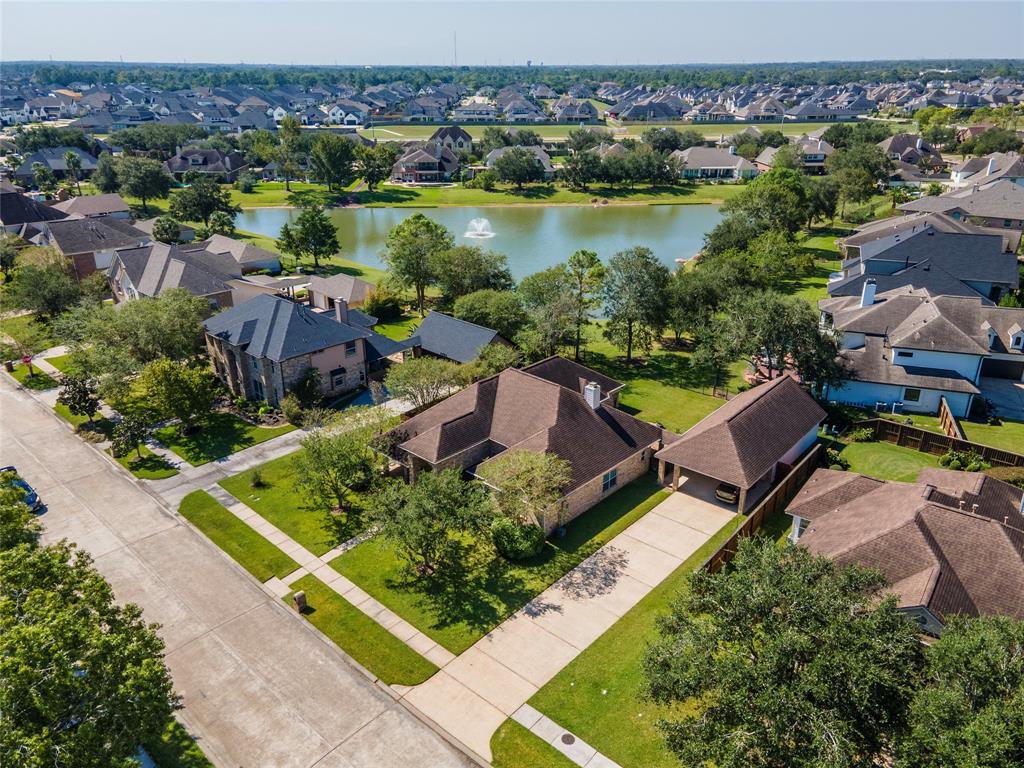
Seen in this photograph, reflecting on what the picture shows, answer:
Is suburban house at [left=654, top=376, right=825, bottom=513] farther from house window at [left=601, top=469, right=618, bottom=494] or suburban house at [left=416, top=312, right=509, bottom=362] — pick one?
suburban house at [left=416, top=312, right=509, bottom=362]

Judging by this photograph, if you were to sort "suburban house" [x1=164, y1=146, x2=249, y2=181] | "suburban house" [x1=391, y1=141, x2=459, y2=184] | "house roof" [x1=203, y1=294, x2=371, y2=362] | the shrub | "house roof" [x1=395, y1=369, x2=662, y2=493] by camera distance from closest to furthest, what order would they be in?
the shrub < "house roof" [x1=395, y1=369, x2=662, y2=493] < "house roof" [x1=203, y1=294, x2=371, y2=362] < "suburban house" [x1=164, y1=146, x2=249, y2=181] < "suburban house" [x1=391, y1=141, x2=459, y2=184]

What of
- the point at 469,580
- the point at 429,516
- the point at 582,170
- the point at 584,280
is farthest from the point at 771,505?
the point at 582,170

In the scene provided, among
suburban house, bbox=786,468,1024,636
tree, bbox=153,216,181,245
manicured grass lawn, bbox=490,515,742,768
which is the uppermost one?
tree, bbox=153,216,181,245

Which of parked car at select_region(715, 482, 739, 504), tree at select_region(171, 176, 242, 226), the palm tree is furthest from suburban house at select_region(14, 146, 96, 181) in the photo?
parked car at select_region(715, 482, 739, 504)

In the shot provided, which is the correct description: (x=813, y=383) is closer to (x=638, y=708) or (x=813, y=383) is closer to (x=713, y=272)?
(x=713, y=272)

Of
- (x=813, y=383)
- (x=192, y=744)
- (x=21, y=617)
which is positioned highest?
(x=21, y=617)

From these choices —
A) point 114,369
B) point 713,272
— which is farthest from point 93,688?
point 713,272
